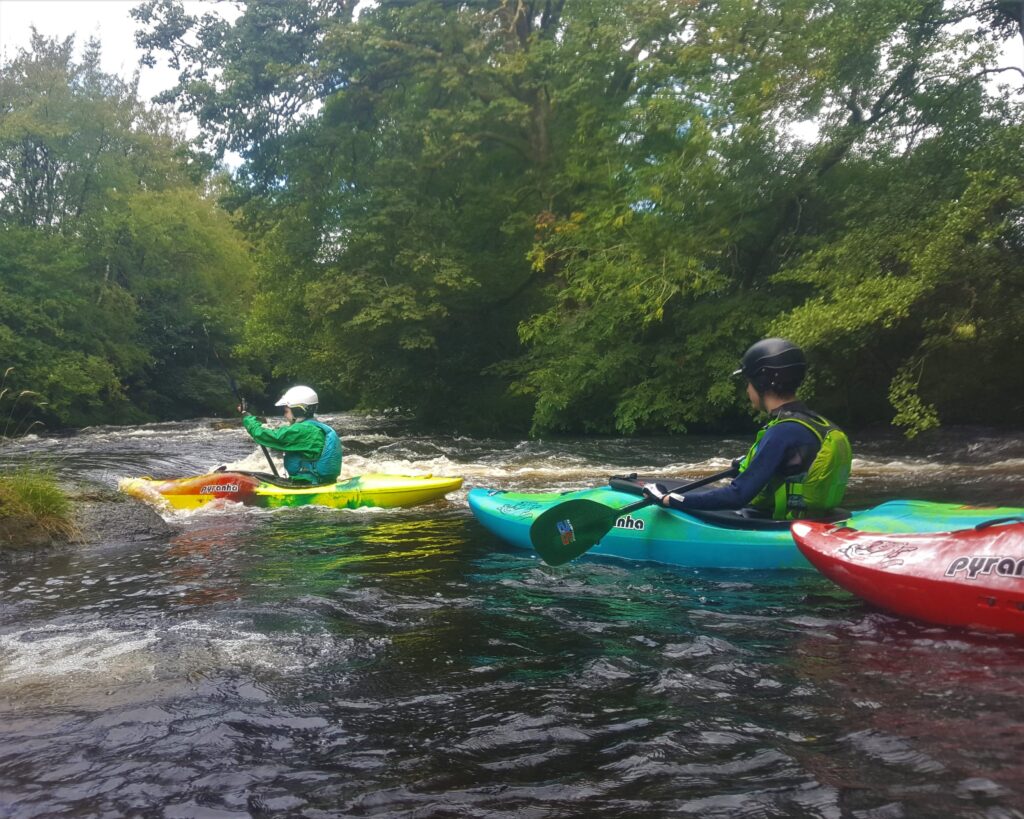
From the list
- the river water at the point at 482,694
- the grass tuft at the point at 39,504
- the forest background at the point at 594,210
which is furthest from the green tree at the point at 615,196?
the grass tuft at the point at 39,504

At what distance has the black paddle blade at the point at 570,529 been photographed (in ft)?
16.3

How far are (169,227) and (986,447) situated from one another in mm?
25058

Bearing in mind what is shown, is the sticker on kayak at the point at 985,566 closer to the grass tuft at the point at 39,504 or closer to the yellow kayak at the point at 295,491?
the yellow kayak at the point at 295,491

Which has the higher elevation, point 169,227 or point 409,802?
point 169,227

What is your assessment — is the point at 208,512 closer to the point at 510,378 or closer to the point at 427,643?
the point at 427,643

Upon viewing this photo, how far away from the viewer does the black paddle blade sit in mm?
4953

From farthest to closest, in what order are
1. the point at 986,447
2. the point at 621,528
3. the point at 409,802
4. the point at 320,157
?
the point at 320,157, the point at 986,447, the point at 621,528, the point at 409,802

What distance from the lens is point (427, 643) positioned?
3643mm

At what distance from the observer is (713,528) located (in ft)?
16.1

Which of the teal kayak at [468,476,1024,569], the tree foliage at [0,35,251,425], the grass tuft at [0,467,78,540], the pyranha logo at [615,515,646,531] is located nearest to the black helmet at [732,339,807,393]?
the teal kayak at [468,476,1024,569]

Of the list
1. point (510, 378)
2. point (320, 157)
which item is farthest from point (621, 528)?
point (320, 157)

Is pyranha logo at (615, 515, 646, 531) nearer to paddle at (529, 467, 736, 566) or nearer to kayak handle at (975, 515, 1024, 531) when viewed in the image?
paddle at (529, 467, 736, 566)

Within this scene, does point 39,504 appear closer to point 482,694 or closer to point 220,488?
point 220,488

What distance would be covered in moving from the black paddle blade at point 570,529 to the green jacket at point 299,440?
146 inches
